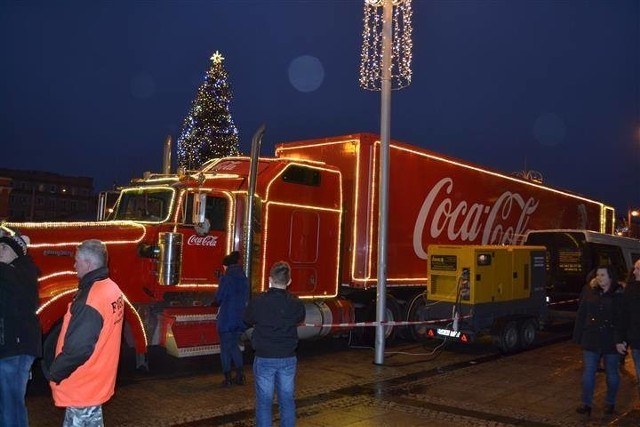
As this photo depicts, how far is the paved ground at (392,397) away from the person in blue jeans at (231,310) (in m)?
0.41

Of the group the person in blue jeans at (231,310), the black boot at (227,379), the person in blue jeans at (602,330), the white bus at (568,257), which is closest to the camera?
the person in blue jeans at (602,330)

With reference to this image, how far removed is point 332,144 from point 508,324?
482 centimetres

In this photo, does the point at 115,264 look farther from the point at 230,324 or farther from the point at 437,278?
the point at 437,278

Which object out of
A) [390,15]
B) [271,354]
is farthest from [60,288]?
[390,15]

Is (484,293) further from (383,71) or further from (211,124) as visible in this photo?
(211,124)

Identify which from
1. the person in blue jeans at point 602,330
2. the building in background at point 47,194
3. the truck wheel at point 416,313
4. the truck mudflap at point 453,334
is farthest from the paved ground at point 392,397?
the building in background at point 47,194

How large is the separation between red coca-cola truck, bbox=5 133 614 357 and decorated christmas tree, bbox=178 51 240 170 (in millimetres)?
21955

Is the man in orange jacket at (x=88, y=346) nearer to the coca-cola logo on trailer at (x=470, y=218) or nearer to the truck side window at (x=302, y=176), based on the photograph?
the truck side window at (x=302, y=176)

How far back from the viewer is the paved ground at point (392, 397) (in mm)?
7043

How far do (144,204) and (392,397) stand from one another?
15.2 feet

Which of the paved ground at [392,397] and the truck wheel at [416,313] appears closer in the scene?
the paved ground at [392,397]

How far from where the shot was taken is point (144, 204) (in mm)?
9547

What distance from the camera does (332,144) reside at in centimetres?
1193

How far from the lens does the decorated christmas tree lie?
34.3 meters
